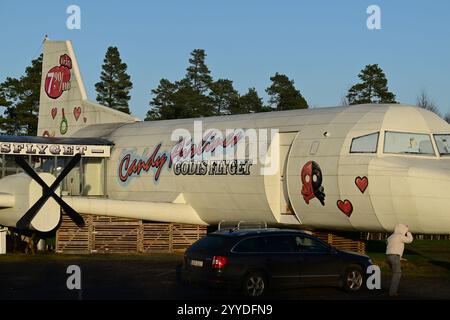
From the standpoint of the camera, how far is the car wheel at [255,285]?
722 inches

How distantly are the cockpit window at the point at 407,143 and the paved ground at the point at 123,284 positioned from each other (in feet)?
13.5

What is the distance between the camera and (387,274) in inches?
Answer: 967

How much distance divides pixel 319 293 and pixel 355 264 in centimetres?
122

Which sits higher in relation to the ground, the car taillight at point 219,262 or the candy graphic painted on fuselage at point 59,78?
the candy graphic painted on fuselage at point 59,78

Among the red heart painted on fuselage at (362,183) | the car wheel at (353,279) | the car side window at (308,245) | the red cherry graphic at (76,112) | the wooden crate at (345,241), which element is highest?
the red cherry graphic at (76,112)

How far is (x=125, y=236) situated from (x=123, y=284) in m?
12.6

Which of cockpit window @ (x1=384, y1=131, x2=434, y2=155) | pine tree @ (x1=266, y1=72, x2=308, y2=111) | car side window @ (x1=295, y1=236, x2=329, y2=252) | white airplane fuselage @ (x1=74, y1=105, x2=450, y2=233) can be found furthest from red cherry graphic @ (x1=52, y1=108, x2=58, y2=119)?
pine tree @ (x1=266, y1=72, x2=308, y2=111)

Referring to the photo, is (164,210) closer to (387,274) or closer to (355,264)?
(387,274)

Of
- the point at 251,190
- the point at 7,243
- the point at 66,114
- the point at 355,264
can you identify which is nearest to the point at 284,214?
the point at 251,190

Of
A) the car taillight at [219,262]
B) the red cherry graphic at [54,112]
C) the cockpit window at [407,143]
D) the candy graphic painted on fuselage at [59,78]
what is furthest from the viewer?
the red cherry graphic at [54,112]

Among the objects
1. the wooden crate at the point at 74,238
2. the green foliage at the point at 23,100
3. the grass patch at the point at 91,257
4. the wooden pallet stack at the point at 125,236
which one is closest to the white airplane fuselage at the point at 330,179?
the wooden pallet stack at the point at 125,236

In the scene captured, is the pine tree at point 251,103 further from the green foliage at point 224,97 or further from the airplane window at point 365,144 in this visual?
the airplane window at point 365,144

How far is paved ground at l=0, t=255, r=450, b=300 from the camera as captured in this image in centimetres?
1878
